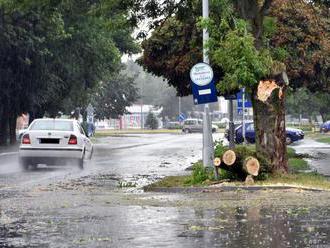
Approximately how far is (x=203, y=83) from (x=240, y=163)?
241 cm

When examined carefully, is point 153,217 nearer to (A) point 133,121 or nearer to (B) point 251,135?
(B) point 251,135

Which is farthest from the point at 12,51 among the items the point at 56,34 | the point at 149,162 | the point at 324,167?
the point at 324,167

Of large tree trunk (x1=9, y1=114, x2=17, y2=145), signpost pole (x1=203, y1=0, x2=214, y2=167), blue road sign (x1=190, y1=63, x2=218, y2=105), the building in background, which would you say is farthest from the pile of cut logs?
the building in background

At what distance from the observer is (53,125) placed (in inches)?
889

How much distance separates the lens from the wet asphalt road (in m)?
8.80

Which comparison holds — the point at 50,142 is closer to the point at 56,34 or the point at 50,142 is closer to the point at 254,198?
the point at 254,198

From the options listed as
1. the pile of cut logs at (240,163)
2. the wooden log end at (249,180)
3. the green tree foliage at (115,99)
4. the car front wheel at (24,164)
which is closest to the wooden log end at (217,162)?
the pile of cut logs at (240,163)

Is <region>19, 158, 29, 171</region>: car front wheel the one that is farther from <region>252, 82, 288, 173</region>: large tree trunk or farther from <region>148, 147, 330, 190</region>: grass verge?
<region>252, 82, 288, 173</region>: large tree trunk

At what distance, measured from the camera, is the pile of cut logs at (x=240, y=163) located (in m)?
15.3

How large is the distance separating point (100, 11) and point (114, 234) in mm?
10497

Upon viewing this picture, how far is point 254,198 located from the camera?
44.1ft

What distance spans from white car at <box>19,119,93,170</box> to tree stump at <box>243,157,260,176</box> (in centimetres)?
816

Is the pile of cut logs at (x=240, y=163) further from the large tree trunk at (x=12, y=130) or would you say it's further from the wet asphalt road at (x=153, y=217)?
the large tree trunk at (x=12, y=130)

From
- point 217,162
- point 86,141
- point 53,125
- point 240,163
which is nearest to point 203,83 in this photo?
point 217,162
